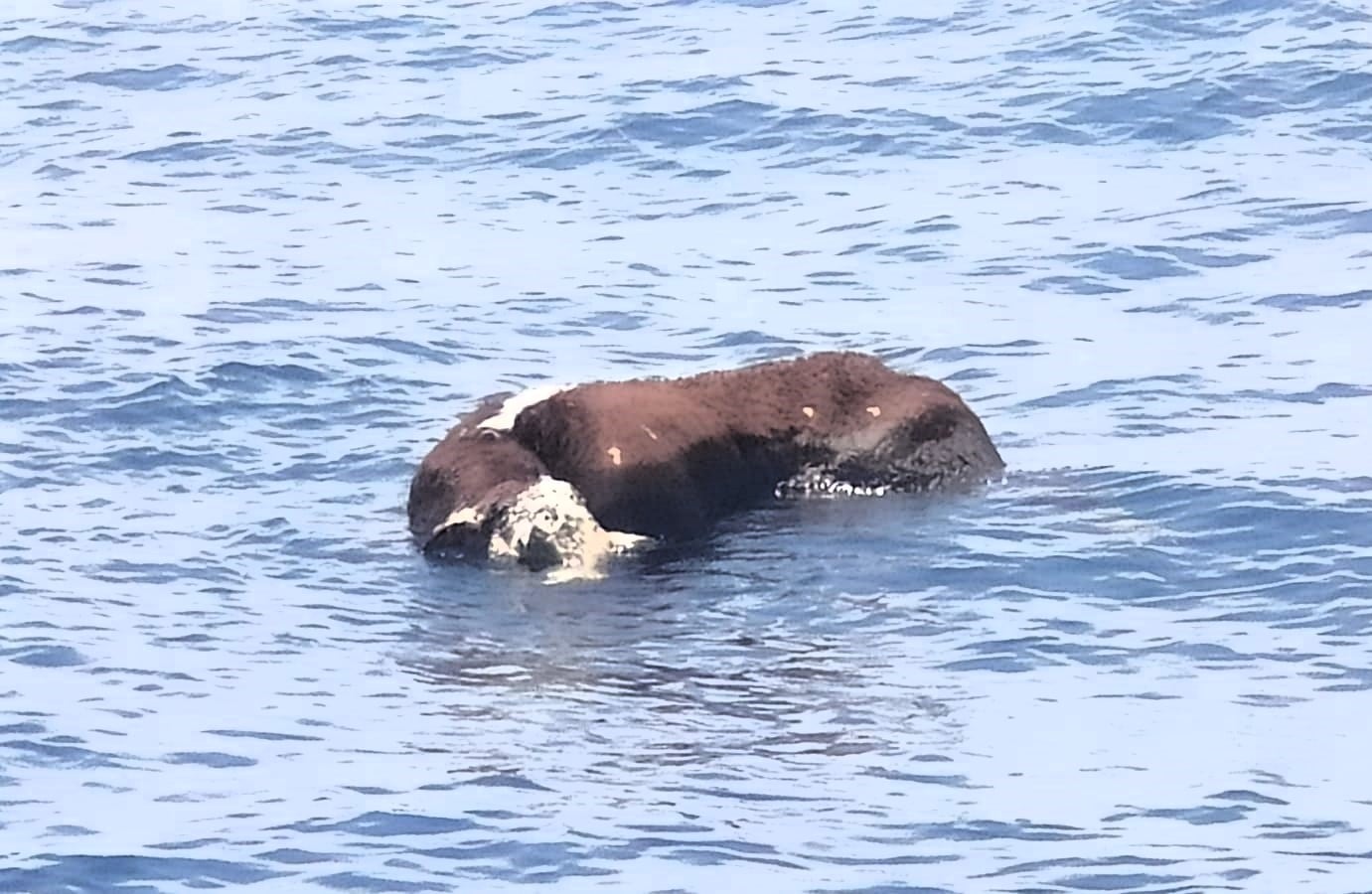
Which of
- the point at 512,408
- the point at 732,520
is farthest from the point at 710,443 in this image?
the point at 512,408

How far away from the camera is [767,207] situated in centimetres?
1895

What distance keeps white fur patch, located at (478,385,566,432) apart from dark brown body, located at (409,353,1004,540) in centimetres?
5

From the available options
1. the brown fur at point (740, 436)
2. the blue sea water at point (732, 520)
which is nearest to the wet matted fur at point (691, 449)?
the brown fur at point (740, 436)

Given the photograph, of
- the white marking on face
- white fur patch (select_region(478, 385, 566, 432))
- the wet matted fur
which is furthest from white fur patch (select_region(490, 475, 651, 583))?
white fur patch (select_region(478, 385, 566, 432))

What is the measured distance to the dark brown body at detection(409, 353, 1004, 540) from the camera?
1179 centimetres

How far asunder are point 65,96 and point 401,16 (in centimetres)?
412

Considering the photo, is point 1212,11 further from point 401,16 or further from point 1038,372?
point 1038,372

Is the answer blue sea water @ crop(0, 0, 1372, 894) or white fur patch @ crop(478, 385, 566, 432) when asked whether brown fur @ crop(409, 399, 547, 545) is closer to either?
white fur patch @ crop(478, 385, 566, 432)

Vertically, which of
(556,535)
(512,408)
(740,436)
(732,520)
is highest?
(512,408)

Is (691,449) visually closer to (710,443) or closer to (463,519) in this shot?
(710,443)

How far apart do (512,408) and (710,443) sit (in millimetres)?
869

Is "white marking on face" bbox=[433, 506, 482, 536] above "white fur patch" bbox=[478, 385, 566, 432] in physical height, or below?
below

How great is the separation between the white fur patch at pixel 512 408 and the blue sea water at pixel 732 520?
569mm

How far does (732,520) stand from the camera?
1212cm
